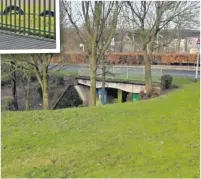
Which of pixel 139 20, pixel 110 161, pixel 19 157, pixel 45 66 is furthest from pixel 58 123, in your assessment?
pixel 139 20

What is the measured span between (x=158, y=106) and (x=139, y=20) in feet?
18.0

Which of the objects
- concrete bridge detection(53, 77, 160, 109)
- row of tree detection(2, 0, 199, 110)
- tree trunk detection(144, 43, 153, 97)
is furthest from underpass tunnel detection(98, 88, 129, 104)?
Answer: tree trunk detection(144, 43, 153, 97)

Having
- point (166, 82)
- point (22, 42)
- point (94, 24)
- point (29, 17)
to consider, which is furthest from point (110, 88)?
point (29, 17)

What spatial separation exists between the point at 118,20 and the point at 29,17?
23.5 feet

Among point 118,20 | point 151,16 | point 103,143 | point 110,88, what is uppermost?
point 151,16

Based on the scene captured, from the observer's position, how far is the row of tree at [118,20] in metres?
7.81

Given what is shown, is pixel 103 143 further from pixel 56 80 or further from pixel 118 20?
pixel 56 80

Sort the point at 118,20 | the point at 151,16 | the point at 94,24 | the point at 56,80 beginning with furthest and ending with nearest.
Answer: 1. the point at 56,80
2. the point at 151,16
3. the point at 118,20
4. the point at 94,24

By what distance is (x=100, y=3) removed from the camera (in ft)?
25.5

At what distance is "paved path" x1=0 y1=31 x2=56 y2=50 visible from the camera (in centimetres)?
267

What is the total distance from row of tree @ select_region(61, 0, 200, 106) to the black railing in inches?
133

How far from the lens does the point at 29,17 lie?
2600 millimetres

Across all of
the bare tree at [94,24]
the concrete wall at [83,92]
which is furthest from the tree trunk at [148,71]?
the concrete wall at [83,92]

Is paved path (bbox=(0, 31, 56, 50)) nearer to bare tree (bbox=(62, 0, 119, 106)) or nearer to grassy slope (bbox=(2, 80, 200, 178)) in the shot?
grassy slope (bbox=(2, 80, 200, 178))
